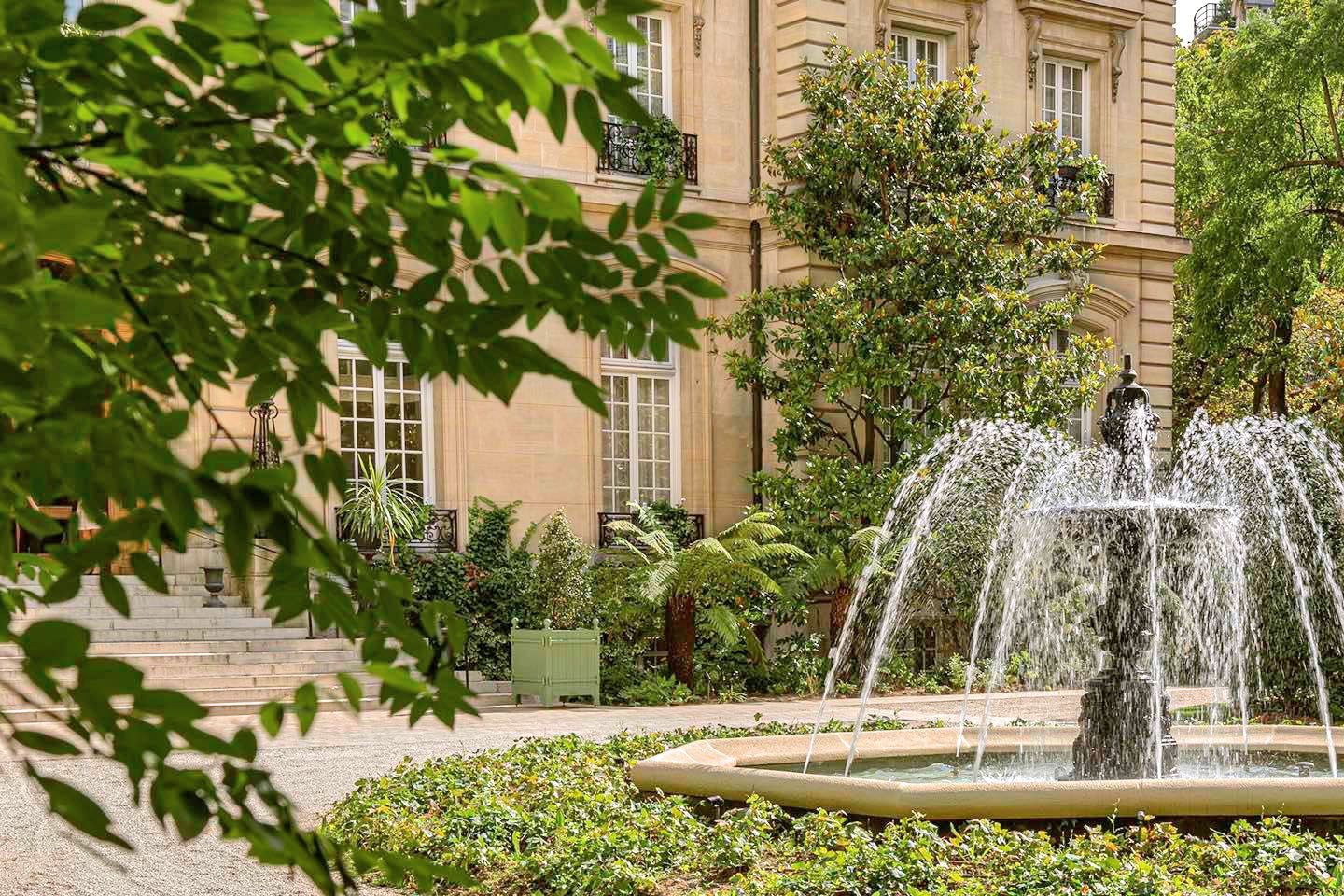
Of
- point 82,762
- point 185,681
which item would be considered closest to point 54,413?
point 82,762

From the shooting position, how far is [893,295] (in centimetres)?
2084

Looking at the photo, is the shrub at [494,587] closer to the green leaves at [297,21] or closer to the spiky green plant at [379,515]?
the spiky green plant at [379,515]

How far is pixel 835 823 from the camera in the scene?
7.95 m

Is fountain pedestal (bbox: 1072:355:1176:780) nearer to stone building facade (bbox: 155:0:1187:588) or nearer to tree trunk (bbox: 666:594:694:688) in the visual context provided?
tree trunk (bbox: 666:594:694:688)

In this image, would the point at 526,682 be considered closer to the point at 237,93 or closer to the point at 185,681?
the point at 185,681

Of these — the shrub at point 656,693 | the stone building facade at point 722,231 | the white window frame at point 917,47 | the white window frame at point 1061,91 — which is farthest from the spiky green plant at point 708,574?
the white window frame at point 1061,91

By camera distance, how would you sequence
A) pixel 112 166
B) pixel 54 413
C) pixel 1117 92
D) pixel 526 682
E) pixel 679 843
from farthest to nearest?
1. pixel 1117 92
2. pixel 526 682
3. pixel 679 843
4. pixel 112 166
5. pixel 54 413

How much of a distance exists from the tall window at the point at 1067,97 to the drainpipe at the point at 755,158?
212 inches

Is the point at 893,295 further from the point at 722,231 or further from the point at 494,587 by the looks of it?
the point at 494,587

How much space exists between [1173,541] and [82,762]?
324 inches

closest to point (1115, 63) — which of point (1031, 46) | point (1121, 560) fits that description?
point (1031, 46)

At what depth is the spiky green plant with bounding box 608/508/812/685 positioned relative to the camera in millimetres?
19078

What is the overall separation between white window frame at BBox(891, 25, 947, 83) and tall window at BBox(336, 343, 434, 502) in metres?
8.93

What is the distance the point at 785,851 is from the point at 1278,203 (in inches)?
866
